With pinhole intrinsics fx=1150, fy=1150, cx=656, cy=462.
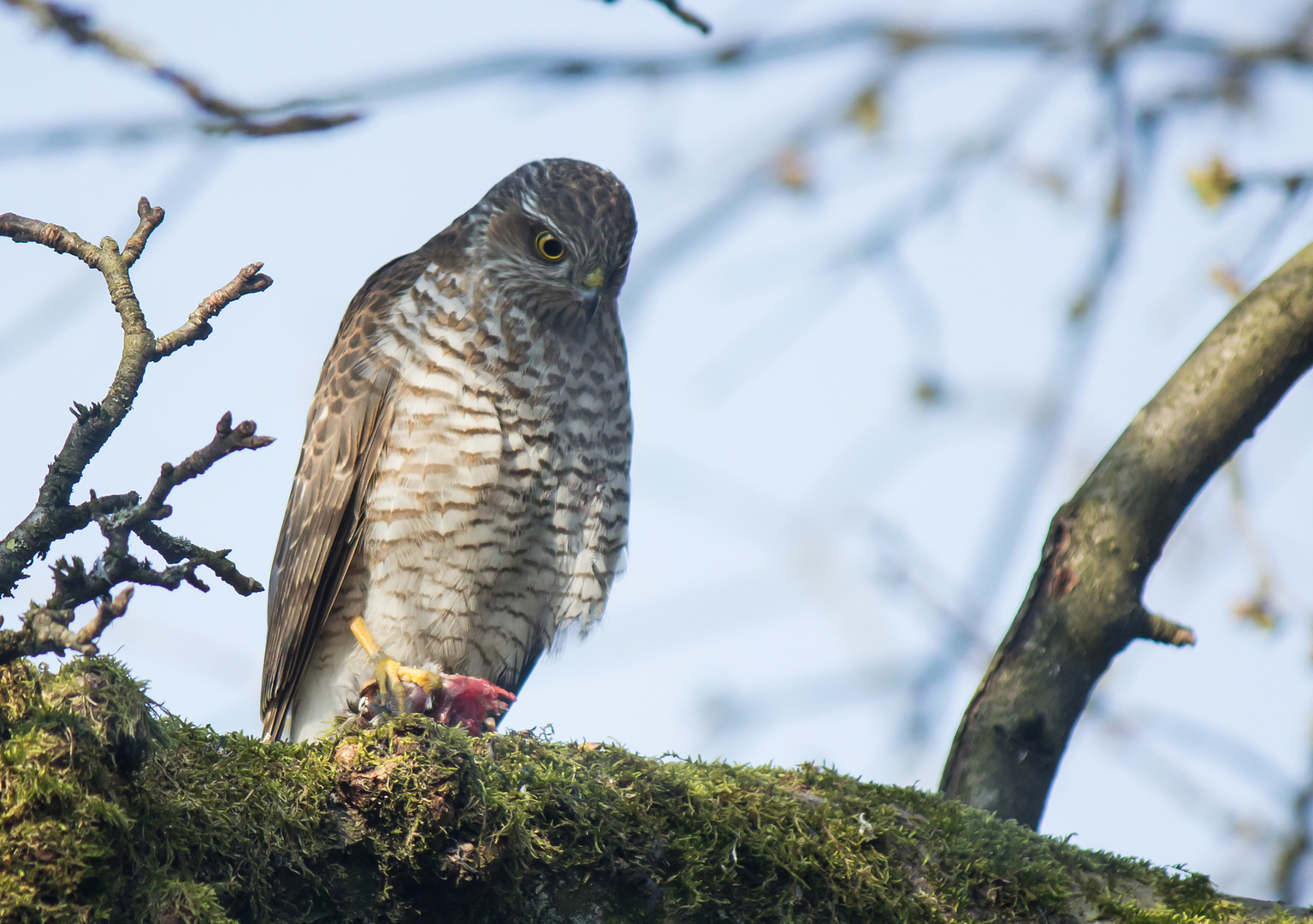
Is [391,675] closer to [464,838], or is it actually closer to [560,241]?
[464,838]

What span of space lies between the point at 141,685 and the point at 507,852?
29.7 inches

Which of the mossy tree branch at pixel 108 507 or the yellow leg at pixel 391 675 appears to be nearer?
the mossy tree branch at pixel 108 507

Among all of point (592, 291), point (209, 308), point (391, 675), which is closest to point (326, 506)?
point (391, 675)

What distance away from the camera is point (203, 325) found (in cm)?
209

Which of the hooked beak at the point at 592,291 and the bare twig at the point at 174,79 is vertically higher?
the hooked beak at the point at 592,291

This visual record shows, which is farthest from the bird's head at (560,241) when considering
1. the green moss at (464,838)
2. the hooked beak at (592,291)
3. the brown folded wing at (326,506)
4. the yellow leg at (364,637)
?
the green moss at (464,838)

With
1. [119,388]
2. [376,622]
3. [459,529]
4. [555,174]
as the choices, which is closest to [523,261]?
[555,174]

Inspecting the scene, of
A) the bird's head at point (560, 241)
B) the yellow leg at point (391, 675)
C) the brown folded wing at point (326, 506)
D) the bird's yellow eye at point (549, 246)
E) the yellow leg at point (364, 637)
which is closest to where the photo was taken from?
the yellow leg at point (391, 675)

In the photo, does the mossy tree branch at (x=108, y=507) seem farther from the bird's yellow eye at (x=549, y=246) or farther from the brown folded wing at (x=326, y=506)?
the bird's yellow eye at (x=549, y=246)

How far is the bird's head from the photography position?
4.36 meters

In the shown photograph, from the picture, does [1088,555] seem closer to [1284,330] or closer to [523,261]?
[1284,330]

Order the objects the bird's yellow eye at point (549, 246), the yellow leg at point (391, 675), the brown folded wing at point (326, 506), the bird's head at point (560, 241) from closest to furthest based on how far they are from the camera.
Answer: the yellow leg at point (391, 675) → the brown folded wing at point (326, 506) → the bird's head at point (560, 241) → the bird's yellow eye at point (549, 246)

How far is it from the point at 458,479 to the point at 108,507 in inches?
80.6

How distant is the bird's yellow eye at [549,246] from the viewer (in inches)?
176
